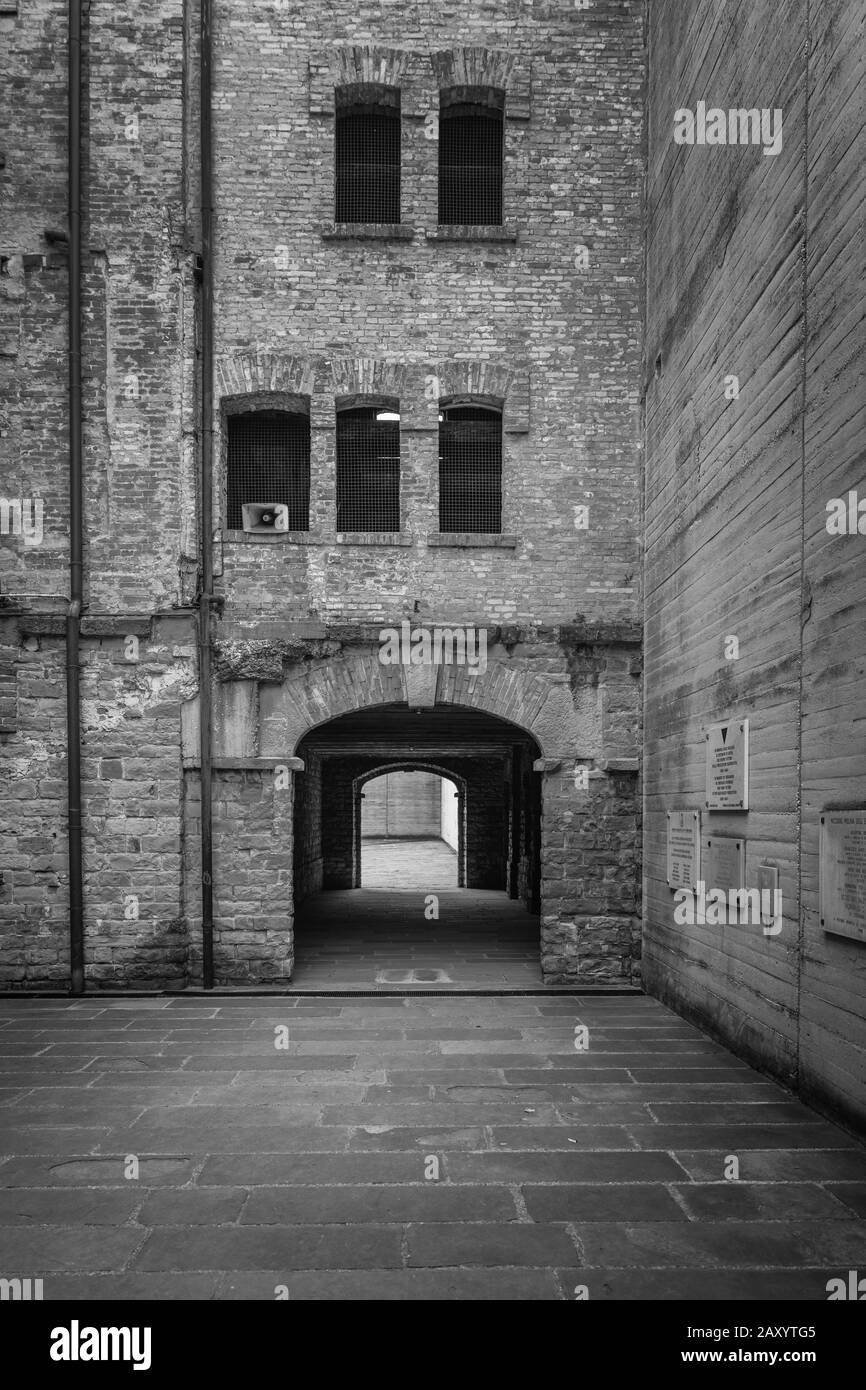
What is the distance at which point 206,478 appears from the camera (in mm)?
9453

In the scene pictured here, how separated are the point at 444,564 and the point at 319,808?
9.81m

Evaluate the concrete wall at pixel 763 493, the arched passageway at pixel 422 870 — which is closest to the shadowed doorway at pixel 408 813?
the arched passageway at pixel 422 870

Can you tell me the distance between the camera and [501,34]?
9.70m

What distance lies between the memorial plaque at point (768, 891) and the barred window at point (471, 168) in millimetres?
7296

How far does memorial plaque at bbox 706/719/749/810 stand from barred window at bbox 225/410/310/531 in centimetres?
479

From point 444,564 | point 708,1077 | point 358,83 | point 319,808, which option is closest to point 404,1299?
point 708,1077

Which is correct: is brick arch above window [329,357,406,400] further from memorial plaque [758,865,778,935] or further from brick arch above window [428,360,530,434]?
memorial plaque [758,865,778,935]

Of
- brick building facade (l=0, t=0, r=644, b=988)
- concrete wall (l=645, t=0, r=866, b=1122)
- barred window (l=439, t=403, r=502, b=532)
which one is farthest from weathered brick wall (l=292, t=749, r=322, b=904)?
concrete wall (l=645, t=0, r=866, b=1122)

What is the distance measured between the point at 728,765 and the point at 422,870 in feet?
56.5

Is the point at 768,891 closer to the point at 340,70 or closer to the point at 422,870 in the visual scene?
the point at 340,70

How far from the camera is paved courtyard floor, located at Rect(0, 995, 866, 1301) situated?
3.98m

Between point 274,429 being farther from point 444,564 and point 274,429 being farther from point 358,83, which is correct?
point 358,83

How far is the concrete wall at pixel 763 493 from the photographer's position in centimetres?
555

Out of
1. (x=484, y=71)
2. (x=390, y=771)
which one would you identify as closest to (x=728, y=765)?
(x=484, y=71)
